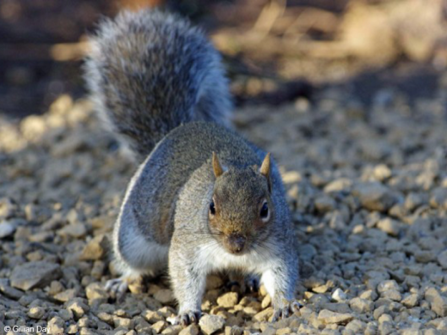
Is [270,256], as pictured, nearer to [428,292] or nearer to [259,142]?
[428,292]

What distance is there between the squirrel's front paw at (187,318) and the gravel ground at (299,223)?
54mm

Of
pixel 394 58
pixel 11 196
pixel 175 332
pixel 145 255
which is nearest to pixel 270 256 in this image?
pixel 175 332

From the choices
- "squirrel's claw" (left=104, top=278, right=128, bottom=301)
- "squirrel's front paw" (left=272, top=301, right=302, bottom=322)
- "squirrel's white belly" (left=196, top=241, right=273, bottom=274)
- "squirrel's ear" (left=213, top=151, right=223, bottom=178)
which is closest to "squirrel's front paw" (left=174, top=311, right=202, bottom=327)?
"squirrel's white belly" (left=196, top=241, right=273, bottom=274)

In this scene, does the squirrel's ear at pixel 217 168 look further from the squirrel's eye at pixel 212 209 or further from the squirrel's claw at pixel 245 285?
the squirrel's claw at pixel 245 285

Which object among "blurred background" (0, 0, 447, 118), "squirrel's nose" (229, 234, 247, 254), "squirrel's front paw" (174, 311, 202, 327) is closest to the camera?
"squirrel's nose" (229, 234, 247, 254)

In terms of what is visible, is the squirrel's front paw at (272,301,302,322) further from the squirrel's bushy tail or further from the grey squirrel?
the squirrel's bushy tail

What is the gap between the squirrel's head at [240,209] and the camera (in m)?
2.94

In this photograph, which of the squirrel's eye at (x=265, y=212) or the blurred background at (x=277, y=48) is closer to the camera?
the squirrel's eye at (x=265, y=212)

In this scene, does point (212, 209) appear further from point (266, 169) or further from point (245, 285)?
point (245, 285)

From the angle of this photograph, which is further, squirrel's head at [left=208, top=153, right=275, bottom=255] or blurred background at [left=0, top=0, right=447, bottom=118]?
blurred background at [left=0, top=0, right=447, bottom=118]

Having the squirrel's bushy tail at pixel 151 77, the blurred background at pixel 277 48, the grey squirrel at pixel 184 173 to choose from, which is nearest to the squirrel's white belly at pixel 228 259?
the grey squirrel at pixel 184 173

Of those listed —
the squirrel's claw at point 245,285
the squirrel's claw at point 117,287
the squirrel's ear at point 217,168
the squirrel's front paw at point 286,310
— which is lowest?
the squirrel's claw at point 117,287

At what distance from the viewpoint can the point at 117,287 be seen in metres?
3.61

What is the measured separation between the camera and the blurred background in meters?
6.49
